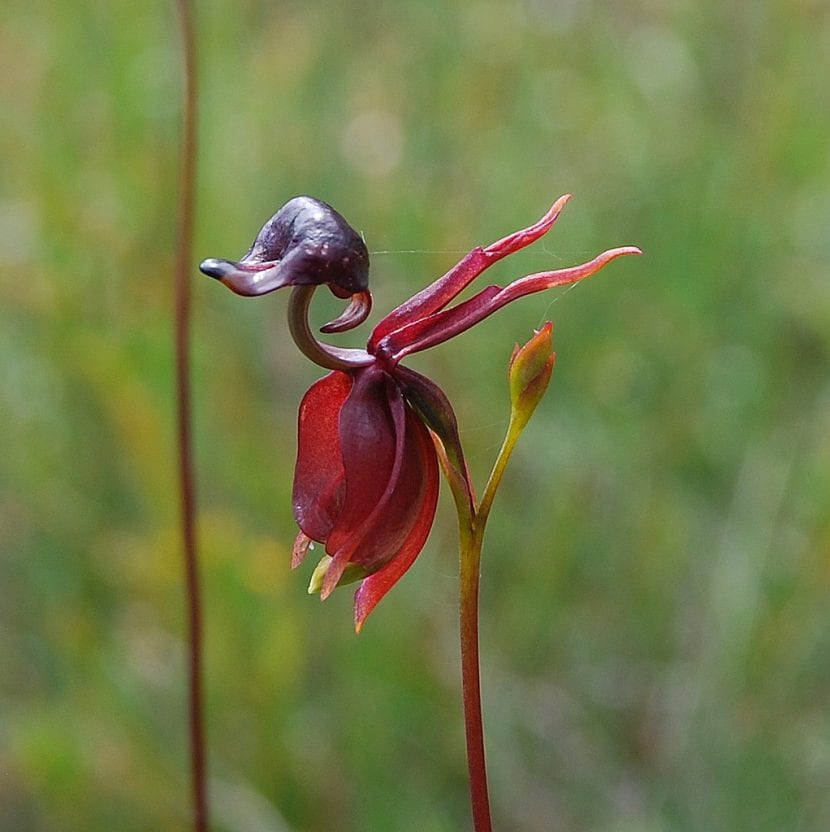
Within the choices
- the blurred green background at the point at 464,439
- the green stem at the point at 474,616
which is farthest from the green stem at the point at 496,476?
the blurred green background at the point at 464,439

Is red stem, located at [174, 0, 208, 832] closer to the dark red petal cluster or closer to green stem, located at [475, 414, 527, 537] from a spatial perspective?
the dark red petal cluster

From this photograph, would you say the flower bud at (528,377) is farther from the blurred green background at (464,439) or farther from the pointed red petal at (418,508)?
the blurred green background at (464,439)

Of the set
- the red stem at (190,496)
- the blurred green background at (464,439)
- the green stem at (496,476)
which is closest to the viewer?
the green stem at (496,476)

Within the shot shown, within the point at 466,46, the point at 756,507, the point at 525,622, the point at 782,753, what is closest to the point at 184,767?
the point at 525,622

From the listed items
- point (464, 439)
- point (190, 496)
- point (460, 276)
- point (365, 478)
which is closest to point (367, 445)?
point (365, 478)

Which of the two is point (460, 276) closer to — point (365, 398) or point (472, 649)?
point (365, 398)

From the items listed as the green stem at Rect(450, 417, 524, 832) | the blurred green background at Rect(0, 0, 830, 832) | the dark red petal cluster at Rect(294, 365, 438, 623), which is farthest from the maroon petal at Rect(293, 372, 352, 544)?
the blurred green background at Rect(0, 0, 830, 832)
